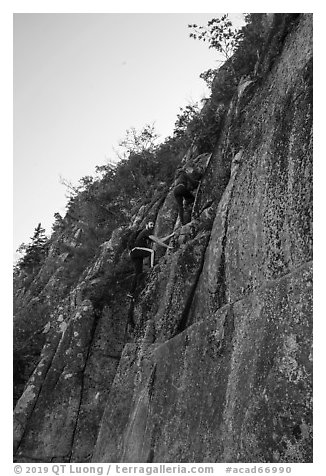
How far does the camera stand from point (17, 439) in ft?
45.1

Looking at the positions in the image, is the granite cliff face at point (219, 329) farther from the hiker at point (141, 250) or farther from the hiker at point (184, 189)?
the hiker at point (184, 189)

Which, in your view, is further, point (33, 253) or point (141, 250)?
point (33, 253)

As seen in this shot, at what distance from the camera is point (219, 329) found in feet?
30.2

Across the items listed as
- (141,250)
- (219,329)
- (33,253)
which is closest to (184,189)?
(141,250)

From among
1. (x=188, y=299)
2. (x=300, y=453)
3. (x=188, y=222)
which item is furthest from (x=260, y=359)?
(x=188, y=222)

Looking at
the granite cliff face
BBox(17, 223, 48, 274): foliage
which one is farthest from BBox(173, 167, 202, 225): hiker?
BBox(17, 223, 48, 274): foliage

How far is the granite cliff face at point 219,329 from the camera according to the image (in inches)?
290

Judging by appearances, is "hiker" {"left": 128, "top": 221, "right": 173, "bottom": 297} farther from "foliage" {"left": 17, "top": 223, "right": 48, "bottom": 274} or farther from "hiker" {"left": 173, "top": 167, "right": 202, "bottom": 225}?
"foliage" {"left": 17, "top": 223, "right": 48, "bottom": 274}

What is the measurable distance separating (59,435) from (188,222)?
22.9 ft

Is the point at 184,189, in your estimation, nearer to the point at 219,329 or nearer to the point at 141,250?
the point at 141,250

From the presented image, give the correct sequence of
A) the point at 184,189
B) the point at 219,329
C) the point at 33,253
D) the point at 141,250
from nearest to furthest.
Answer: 1. the point at 219,329
2. the point at 141,250
3. the point at 184,189
4. the point at 33,253

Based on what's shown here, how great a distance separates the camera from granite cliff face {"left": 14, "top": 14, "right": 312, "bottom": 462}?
736 centimetres

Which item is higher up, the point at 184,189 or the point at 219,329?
the point at 184,189

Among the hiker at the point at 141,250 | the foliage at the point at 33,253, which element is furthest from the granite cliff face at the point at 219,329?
the foliage at the point at 33,253
